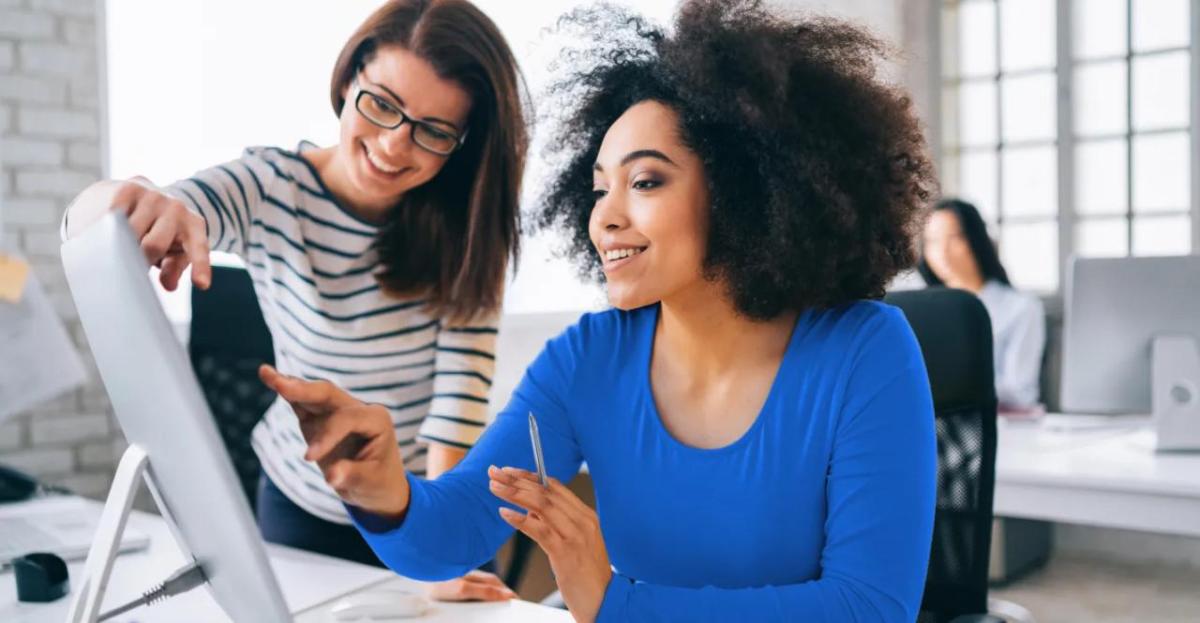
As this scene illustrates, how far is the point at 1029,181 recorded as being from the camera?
15.0 feet

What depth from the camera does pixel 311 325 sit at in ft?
4.90

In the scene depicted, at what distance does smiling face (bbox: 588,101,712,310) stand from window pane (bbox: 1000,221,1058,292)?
3804mm

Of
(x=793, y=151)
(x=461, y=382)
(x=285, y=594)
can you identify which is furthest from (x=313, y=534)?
(x=793, y=151)

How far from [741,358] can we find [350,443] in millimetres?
465

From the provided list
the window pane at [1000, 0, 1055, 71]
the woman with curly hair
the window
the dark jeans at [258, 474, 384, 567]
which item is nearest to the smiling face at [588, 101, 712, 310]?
the woman with curly hair

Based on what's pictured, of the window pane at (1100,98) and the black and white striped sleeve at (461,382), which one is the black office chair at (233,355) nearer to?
the black and white striped sleeve at (461,382)

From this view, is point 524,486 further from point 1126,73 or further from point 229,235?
point 1126,73

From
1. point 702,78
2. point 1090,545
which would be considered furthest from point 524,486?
point 1090,545

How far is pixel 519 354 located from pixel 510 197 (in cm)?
183

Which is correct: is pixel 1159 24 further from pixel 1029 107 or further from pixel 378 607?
pixel 378 607

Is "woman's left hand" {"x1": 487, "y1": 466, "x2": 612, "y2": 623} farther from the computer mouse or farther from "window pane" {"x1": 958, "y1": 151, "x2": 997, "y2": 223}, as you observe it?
"window pane" {"x1": 958, "y1": 151, "x2": 997, "y2": 223}

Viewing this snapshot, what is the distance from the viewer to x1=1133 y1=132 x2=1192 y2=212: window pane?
4.18 m

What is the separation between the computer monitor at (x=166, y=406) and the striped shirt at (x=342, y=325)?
69 cm

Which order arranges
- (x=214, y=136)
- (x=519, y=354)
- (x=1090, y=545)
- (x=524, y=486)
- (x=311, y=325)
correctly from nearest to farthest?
1. (x=524, y=486)
2. (x=311, y=325)
3. (x=214, y=136)
4. (x=519, y=354)
5. (x=1090, y=545)
